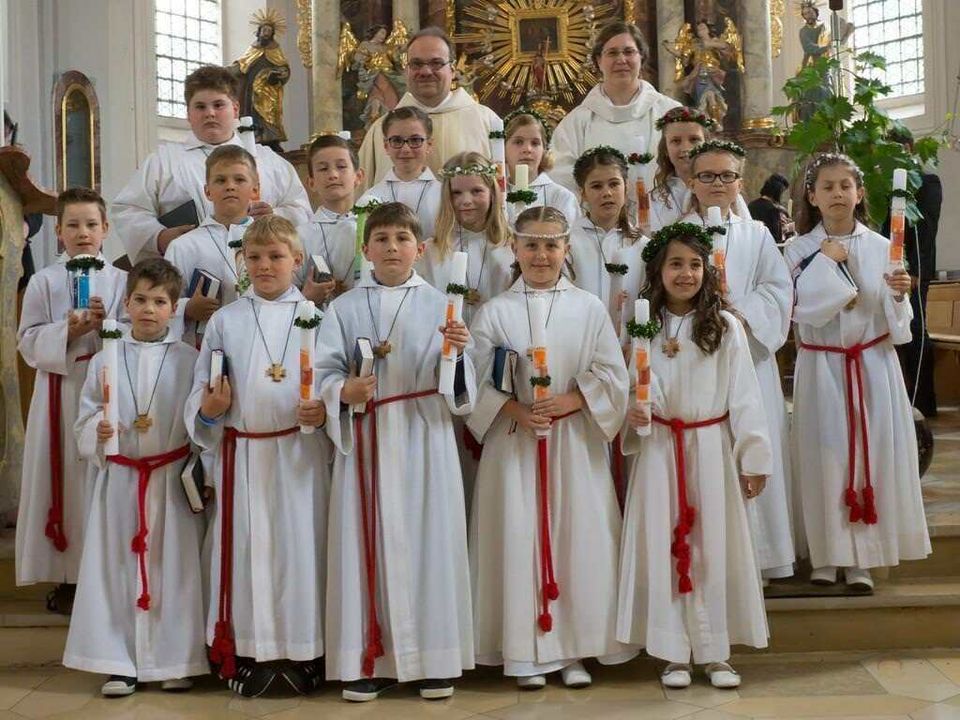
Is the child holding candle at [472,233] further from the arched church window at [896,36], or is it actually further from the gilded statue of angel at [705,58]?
the arched church window at [896,36]

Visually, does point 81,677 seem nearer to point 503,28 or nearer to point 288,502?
point 288,502

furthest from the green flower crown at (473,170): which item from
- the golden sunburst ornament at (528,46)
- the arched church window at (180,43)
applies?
the arched church window at (180,43)

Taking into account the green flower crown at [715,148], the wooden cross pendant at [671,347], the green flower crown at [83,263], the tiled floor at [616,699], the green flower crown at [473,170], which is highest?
the green flower crown at [715,148]

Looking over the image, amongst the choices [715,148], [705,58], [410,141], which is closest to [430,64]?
[410,141]

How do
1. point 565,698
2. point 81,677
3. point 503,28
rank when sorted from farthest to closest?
point 503,28, point 81,677, point 565,698

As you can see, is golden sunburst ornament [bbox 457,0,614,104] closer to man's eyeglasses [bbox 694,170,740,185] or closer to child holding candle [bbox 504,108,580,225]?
child holding candle [bbox 504,108,580,225]

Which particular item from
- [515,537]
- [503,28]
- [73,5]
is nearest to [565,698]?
[515,537]

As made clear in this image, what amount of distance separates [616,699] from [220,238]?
96.0 inches

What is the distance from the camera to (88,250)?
203 inches

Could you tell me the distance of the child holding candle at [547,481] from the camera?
15.1 feet

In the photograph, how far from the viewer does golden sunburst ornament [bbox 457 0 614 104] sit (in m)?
16.0

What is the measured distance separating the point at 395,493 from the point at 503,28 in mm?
12449

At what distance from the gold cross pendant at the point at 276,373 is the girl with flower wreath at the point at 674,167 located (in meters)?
1.77

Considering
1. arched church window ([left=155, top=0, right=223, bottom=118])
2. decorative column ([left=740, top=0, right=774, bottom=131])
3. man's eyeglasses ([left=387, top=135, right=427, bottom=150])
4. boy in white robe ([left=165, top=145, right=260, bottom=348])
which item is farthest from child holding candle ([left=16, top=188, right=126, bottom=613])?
arched church window ([left=155, top=0, right=223, bottom=118])
